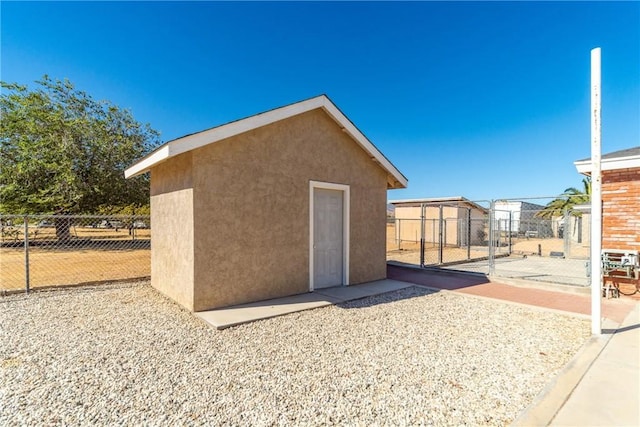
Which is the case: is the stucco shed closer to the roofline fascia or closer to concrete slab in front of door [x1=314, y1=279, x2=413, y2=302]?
concrete slab in front of door [x1=314, y1=279, x2=413, y2=302]

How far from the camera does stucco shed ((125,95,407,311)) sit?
212 inches

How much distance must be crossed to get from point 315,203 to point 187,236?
9.74 ft

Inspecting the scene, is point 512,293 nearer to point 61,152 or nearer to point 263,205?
point 263,205

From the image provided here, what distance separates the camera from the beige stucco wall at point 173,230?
17.7 feet

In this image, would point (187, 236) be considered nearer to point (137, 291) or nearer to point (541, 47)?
point (137, 291)

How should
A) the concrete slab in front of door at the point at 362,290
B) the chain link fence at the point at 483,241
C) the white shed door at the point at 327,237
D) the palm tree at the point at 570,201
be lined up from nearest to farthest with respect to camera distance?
the concrete slab in front of door at the point at 362,290 → the white shed door at the point at 327,237 → the chain link fence at the point at 483,241 → the palm tree at the point at 570,201

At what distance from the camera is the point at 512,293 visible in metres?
7.36

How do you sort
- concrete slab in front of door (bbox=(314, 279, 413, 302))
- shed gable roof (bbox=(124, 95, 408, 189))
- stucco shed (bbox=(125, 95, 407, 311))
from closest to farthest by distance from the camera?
shed gable roof (bbox=(124, 95, 408, 189)), stucco shed (bbox=(125, 95, 407, 311)), concrete slab in front of door (bbox=(314, 279, 413, 302))

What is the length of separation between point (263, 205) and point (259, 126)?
160cm

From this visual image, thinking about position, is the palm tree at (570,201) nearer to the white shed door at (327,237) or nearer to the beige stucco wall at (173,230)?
the white shed door at (327,237)

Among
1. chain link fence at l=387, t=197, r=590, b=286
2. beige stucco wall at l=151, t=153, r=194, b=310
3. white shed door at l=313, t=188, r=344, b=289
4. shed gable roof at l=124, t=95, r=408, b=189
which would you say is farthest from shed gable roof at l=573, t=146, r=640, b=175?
beige stucco wall at l=151, t=153, r=194, b=310

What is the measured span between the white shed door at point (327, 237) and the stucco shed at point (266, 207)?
26mm

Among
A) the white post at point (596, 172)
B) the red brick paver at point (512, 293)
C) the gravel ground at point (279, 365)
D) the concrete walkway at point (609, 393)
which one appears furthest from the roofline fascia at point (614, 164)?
the concrete walkway at point (609, 393)

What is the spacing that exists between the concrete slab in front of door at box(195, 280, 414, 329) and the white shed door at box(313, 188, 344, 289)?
330mm
